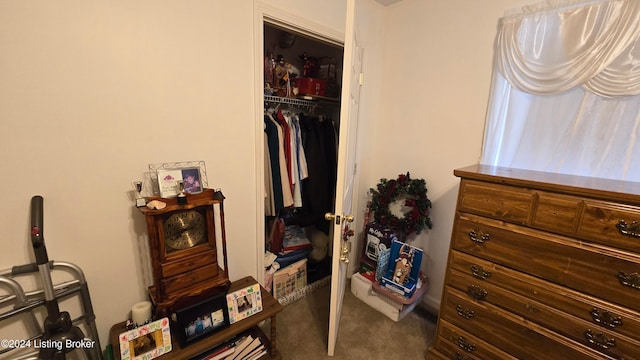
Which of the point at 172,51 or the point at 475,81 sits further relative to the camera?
the point at 475,81

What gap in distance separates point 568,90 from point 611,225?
2.69 feet

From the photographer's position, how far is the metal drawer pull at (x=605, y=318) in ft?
3.31

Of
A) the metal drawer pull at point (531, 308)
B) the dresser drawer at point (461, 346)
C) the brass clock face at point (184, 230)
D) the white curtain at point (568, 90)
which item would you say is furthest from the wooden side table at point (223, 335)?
the white curtain at point (568, 90)

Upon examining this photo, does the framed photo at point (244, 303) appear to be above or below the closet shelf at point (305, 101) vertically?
below

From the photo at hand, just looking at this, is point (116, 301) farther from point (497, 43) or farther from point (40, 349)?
point (497, 43)

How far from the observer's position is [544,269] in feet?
3.73

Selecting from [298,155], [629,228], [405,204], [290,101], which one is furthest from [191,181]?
[629,228]

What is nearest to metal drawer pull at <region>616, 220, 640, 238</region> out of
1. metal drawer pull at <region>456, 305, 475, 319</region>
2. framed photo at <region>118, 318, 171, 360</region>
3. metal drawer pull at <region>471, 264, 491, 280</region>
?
metal drawer pull at <region>471, 264, 491, 280</region>

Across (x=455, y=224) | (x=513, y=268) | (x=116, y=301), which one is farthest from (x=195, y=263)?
(x=513, y=268)

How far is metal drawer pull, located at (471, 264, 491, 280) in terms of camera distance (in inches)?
51.0

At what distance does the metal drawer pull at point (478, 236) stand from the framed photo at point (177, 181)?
1375mm

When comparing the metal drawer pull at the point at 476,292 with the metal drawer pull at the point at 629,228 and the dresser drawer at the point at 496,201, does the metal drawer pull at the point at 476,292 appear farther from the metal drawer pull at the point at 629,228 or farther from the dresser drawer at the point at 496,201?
the metal drawer pull at the point at 629,228

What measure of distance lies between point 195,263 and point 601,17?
2.31 metres

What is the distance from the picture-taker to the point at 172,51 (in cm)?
124
